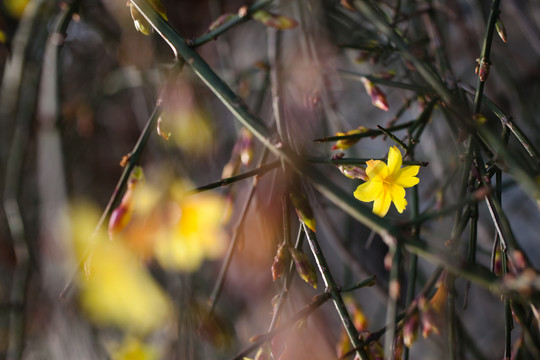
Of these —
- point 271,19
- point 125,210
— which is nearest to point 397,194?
point 271,19

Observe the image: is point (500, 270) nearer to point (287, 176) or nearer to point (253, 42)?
point (287, 176)

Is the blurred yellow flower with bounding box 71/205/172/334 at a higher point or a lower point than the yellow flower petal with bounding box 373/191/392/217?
lower

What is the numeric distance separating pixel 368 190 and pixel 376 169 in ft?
0.19

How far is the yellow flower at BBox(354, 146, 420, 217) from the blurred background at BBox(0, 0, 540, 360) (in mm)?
183

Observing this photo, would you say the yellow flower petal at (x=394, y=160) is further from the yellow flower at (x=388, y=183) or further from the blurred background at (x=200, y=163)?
the blurred background at (x=200, y=163)

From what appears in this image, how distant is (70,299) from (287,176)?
1.04 meters

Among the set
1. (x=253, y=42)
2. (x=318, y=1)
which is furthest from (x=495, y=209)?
(x=253, y=42)

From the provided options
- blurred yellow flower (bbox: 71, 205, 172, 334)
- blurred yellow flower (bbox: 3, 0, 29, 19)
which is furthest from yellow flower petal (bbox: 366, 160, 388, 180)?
blurred yellow flower (bbox: 3, 0, 29, 19)

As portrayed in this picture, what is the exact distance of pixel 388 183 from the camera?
33.3 inches

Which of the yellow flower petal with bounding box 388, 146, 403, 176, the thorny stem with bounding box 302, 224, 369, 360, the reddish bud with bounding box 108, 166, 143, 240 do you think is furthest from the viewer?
the reddish bud with bounding box 108, 166, 143, 240

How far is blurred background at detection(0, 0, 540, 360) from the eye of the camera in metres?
1.26

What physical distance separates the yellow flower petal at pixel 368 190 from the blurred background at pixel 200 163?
0.19 metres

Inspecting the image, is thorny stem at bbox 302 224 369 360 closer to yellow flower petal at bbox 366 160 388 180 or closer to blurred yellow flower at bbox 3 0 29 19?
yellow flower petal at bbox 366 160 388 180

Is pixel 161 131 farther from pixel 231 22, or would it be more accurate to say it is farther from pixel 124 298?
pixel 124 298
